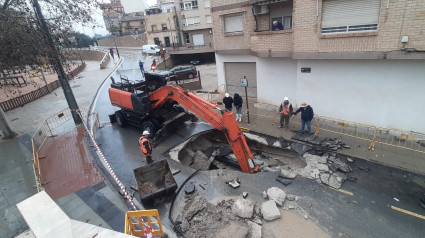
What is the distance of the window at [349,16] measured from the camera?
8.75 m

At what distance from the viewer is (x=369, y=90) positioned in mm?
9875

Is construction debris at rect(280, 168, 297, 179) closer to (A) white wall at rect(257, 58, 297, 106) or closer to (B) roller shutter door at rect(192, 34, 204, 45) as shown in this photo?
(A) white wall at rect(257, 58, 297, 106)

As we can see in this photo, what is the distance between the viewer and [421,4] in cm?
764

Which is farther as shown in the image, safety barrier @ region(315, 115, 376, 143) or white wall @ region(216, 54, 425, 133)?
safety barrier @ region(315, 115, 376, 143)

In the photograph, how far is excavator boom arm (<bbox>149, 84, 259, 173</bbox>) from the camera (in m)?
7.80

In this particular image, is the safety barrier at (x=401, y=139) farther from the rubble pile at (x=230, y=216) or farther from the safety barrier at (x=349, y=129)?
the rubble pile at (x=230, y=216)

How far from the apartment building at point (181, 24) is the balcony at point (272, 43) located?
26.3m

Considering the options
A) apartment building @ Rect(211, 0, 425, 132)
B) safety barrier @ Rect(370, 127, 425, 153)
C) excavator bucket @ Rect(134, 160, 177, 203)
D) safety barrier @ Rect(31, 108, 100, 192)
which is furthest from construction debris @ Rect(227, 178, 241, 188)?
safety barrier @ Rect(31, 108, 100, 192)

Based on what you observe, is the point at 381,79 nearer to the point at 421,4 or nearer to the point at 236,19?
the point at 421,4

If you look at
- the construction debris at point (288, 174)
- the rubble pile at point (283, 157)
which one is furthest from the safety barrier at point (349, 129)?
the construction debris at point (288, 174)

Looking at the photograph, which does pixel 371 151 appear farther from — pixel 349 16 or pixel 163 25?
pixel 163 25

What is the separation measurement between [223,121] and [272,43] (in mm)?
6203

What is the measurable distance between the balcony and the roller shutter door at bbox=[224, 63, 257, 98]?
75.0 inches

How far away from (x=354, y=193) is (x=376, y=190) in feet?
2.36
